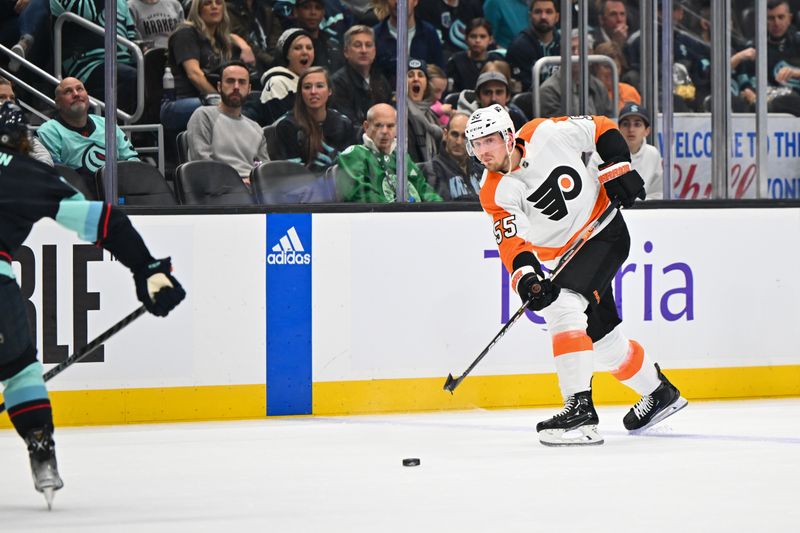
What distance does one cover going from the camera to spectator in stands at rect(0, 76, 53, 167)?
18.3 feet

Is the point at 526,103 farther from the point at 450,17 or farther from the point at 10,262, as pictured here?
the point at 10,262

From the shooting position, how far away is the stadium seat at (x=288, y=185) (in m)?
5.93

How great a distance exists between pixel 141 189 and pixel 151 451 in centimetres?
121

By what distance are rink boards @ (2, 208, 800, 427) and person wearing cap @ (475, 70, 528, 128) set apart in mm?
1115

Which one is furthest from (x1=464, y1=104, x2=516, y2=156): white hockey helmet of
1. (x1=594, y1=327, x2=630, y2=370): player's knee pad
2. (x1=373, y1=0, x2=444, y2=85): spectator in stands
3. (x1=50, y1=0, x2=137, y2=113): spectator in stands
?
(x1=50, y1=0, x2=137, y2=113): spectator in stands

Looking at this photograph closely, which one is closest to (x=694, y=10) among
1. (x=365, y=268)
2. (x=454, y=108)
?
(x=454, y=108)

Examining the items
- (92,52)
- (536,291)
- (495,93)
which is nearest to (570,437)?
(536,291)

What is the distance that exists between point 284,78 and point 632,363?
93.3 inches

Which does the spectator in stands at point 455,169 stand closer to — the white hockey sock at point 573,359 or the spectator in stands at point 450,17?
the spectator in stands at point 450,17

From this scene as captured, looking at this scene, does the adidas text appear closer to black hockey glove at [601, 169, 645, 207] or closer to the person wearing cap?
black hockey glove at [601, 169, 645, 207]

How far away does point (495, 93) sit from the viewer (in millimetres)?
6941

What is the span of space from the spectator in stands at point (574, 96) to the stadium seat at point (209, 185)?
1.64 m

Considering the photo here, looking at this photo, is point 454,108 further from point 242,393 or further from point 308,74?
point 242,393

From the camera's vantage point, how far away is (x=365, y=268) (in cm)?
575
